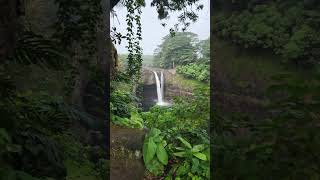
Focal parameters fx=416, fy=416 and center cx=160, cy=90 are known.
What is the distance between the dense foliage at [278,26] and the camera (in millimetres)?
2992

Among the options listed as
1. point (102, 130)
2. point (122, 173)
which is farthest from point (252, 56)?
point (122, 173)

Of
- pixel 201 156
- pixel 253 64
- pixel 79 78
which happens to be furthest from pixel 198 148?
pixel 79 78

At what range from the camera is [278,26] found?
121 inches

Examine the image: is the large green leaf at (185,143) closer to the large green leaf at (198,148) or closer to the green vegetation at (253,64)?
the large green leaf at (198,148)

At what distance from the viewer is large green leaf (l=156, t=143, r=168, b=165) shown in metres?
4.62

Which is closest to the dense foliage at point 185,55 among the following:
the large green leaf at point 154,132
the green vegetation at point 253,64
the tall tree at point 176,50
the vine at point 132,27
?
the tall tree at point 176,50

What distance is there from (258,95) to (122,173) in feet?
6.33

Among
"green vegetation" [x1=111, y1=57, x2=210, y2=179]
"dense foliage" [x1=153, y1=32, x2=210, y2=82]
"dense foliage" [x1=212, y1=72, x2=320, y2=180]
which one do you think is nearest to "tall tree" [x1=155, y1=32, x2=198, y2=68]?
"dense foliage" [x1=153, y1=32, x2=210, y2=82]

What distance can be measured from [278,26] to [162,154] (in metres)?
2.15

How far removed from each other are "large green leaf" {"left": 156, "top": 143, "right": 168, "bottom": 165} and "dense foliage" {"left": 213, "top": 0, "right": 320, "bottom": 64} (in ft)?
5.92

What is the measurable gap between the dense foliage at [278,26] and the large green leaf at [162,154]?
5.92 feet

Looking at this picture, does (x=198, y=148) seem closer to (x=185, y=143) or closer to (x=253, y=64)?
(x=185, y=143)

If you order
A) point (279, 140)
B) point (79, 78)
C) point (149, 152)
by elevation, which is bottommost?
point (149, 152)

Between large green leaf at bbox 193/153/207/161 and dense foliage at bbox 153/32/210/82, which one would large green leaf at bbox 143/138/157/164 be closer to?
large green leaf at bbox 193/153/207/161
